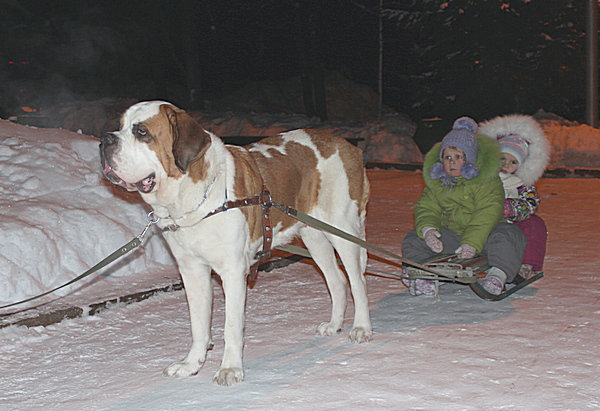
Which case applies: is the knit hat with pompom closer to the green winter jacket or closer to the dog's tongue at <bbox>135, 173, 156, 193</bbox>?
the green winter jacket

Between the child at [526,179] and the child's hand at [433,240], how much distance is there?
790 mm

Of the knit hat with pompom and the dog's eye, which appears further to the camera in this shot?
the knit hat with pompom

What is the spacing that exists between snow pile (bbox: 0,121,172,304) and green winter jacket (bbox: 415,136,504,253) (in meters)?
3.01

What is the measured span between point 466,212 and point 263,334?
7.62 feet

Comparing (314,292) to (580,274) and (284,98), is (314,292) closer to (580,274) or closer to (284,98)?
(580,274)

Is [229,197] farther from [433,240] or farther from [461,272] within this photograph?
[433,240]

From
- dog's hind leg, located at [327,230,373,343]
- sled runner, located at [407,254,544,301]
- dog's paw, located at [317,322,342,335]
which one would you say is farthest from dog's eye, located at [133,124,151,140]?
sled runner, located at [407,254,544,301]

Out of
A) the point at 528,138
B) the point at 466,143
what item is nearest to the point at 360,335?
the point at 466,143

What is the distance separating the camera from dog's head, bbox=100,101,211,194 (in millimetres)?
4023

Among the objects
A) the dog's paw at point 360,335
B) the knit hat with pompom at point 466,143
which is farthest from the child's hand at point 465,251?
the dog's paw at point 360,335

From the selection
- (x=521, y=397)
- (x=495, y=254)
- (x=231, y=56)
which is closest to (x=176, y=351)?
(x=521, y=397)

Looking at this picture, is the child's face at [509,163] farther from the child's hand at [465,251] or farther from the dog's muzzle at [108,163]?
A: the dog's muzzle at [108,163]

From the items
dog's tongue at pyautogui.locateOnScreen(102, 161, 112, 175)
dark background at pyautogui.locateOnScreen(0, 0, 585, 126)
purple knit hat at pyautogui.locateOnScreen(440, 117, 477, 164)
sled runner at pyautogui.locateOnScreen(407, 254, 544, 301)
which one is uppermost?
dark background at pyautogui.locateOnScreen(0, 0, 585, 126)

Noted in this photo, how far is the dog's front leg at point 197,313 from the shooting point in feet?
15.4
